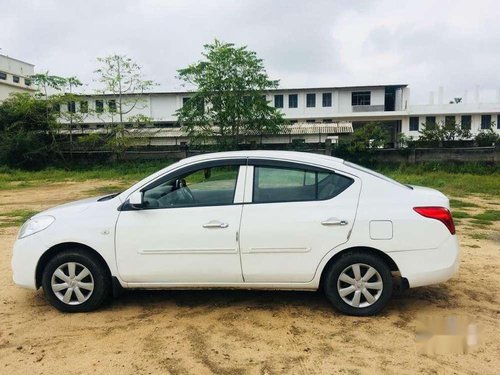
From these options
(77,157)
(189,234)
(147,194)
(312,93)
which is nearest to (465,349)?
(189,234)

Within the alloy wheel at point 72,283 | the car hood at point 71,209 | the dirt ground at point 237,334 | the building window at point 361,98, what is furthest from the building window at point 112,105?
the alloy wheel at point 72,283

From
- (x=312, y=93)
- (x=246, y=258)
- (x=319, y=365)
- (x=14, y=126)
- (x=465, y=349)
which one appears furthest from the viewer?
(x=312, y=93)

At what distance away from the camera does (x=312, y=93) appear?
137 ft

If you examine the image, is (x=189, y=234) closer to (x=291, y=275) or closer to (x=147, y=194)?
(x=147, y=194)

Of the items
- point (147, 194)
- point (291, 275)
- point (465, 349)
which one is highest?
point (147, 194)

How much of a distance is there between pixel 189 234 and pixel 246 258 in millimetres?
582

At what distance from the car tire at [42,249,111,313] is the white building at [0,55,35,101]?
4790 centimetres

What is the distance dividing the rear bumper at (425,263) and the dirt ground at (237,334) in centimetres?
40

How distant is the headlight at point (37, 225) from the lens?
433cm

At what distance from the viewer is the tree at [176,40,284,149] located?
77.9 ft

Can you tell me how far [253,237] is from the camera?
161 inches

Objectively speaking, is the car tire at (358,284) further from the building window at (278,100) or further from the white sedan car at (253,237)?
the building window at (278,100)

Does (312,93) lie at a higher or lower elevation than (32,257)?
higher

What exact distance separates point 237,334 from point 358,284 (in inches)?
47.9
